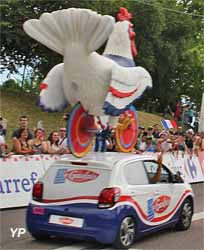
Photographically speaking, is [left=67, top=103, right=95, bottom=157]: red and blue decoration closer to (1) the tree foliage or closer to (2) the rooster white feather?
(2) the rooster white feather

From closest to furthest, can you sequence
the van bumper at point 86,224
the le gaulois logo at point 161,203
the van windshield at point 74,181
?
the van bumper at point 86,224, the van windshield at point 74,181, the le gaulois logo at point 161,203

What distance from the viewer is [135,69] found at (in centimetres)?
1141

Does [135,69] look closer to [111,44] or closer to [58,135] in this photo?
[111,44]

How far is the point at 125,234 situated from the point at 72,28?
3.90m

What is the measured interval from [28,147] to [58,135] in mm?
1487

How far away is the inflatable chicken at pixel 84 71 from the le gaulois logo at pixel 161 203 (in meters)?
2.08

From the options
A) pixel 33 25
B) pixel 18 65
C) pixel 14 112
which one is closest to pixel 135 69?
pixel 33 25

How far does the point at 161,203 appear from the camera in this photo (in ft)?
30.4

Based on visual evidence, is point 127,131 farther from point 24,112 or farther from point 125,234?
point 24,112

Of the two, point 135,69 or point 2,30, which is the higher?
point 2,30

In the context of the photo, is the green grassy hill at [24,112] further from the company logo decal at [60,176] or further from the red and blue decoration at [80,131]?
the company logo decal at [60,176]

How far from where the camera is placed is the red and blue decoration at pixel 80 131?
10.1 m

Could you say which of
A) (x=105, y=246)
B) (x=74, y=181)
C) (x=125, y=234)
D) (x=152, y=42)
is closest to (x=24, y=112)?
(x=152, y=42)

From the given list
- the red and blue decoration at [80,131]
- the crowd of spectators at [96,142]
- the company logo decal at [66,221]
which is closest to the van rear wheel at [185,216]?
the crowd of spectators at [96,142]
